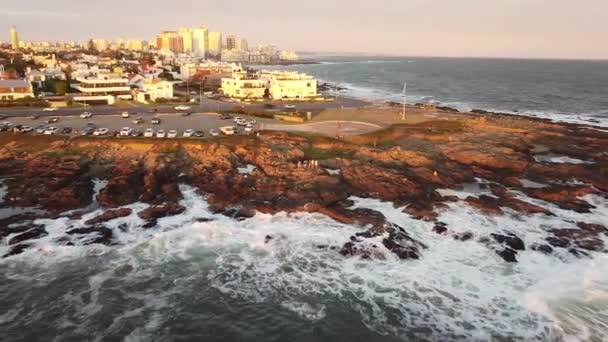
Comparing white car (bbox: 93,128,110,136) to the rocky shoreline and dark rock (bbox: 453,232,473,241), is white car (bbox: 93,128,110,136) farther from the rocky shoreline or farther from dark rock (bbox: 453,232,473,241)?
dark rock (bbox: 453,232,473,241)

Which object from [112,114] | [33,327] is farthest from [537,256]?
[112,114]

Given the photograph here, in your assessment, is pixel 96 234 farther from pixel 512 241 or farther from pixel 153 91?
pixel 153 91

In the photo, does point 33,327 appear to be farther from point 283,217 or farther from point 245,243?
point 283,217

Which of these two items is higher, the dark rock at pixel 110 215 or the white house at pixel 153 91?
the white house at pixel 153 91

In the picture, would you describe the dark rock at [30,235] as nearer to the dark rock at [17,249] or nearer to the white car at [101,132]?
the dark rock at [17,249]

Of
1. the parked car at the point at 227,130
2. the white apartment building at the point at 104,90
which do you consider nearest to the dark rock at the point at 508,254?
the parked car at the point at 227,130

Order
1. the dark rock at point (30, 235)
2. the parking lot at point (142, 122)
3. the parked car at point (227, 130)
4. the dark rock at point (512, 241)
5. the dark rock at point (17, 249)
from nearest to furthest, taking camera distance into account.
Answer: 1. the dark rock at point (17, 249)
2. the dark rock at point (30, 235)
3. the dark rock at point (512, 241)
4. the parked car at point (227, 130)
5. the parking lot at point (142, 122)
